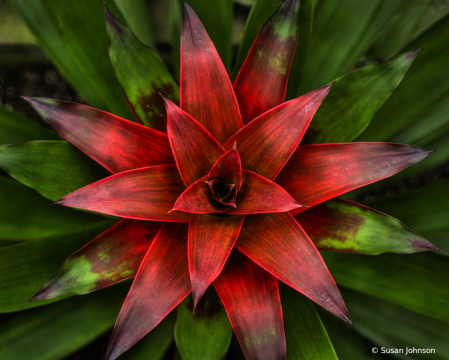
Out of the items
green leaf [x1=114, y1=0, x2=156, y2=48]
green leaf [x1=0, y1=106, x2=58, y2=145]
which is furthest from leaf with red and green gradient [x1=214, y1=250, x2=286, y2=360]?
green leaf [x1=114, y1=0, x2=156, y2=48]

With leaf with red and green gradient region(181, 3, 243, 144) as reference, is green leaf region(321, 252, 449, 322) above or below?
below

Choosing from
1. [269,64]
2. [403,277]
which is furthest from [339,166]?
[403,277]

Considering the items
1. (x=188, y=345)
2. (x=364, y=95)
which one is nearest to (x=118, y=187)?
(x=188, y=345)

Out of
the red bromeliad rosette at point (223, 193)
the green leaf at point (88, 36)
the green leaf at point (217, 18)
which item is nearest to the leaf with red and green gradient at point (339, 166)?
the red bromeliad rosette at point (223, 193)

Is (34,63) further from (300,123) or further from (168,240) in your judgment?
(300,123)

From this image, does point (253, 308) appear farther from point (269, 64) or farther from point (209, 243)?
point (269, 64)

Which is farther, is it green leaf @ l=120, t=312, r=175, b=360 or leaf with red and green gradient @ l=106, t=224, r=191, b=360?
green leaf @ l=120, t=312, r=175, b=360

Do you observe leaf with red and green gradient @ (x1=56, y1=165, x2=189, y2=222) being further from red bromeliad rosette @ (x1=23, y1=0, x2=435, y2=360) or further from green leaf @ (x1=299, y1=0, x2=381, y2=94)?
green leaf @ (x1=299, y1=0, x2=381, y2=94)

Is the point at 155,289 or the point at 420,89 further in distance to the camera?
the point at 420,89
